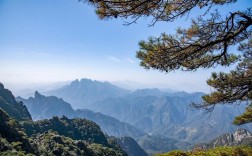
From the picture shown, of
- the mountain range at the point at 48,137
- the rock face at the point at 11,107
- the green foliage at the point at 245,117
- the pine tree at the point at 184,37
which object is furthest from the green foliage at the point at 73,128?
the pine tree at the point at 184,37

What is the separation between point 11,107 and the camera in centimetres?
15188

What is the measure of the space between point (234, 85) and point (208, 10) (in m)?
5.74

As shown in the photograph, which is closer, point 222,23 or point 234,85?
point 222,23

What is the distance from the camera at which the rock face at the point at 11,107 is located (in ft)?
474

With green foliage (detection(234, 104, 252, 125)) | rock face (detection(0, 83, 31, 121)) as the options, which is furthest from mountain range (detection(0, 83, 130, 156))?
green foliage (detection(234, 104, 252, 125))

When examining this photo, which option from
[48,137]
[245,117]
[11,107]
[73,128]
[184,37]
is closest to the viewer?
[184,37]

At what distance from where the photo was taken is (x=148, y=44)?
10.0 meters

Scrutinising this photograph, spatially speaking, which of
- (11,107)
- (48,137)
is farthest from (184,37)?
(11,107)

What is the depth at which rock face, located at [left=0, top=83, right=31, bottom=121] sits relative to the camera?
474 ft

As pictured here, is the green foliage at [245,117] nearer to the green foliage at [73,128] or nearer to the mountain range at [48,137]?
the mountain range at [48,137]

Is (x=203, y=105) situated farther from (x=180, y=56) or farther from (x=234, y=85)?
(x=180, y=56)

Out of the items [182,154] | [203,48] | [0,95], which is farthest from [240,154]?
[0,95]

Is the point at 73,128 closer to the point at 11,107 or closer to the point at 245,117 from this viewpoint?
the point at 11,107

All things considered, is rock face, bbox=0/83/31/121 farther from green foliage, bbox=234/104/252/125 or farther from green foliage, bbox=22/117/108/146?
green foliage, bbox=234/104/252/125
